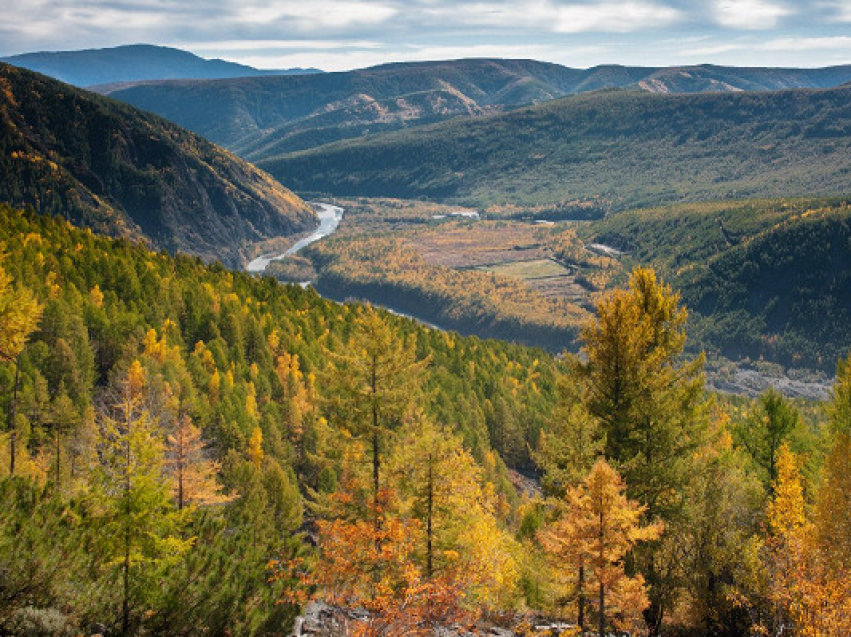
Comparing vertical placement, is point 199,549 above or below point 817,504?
above

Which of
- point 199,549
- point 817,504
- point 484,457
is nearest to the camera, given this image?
point 199,549

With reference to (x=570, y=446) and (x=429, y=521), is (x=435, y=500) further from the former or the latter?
(x=570, y=446)

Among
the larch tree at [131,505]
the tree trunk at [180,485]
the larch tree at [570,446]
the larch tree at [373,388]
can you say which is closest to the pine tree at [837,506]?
the larch tree at [570,446]

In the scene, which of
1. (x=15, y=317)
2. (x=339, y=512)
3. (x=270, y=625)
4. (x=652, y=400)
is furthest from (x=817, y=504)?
(x=15, y=317)

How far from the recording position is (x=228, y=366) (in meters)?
85.6

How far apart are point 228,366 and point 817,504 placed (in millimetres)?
63707

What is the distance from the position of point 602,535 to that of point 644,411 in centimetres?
650

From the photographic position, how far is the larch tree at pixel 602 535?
27797mm

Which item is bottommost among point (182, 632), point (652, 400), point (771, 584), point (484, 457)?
point (484, 457)

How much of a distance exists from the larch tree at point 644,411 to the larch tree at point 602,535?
2.93 meters

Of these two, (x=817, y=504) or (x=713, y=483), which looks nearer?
(x=713, y=483)

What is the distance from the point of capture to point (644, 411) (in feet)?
106

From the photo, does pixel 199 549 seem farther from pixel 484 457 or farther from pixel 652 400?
pixel 484 457

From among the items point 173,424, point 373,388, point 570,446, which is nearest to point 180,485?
point 173,424
